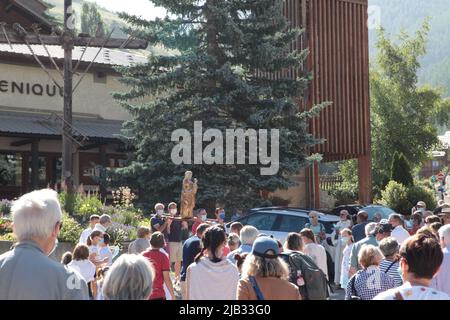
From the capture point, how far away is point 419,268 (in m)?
4.29

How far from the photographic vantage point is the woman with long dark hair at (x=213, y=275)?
681 cm

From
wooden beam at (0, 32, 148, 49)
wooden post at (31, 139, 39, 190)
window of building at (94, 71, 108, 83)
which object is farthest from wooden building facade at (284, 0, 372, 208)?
wooden beam at (0, 32, 148, 49)

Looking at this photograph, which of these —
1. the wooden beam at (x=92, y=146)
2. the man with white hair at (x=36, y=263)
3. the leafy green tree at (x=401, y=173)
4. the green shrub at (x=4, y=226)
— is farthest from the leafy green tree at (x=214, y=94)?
the man with white hair at (x=36, y=263)

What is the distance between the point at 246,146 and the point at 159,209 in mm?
7360

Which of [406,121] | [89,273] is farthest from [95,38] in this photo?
[406,121]

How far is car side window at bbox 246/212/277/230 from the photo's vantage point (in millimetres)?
16344

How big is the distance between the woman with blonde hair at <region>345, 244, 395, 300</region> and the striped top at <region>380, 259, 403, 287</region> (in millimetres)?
96

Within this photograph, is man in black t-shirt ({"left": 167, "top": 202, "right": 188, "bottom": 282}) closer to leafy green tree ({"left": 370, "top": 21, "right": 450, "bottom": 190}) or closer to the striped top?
the striped top

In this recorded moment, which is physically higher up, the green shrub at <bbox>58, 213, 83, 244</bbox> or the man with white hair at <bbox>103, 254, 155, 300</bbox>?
the man with white hair at <bbox>103, 254, 155, 300</bbox>

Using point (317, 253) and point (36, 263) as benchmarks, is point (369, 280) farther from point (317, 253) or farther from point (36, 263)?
point (36, 263)

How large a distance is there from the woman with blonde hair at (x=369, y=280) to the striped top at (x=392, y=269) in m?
0.10

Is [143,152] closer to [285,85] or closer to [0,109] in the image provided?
[285,85]

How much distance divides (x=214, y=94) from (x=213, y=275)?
16237 millimetres

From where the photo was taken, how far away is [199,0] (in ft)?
76.4
